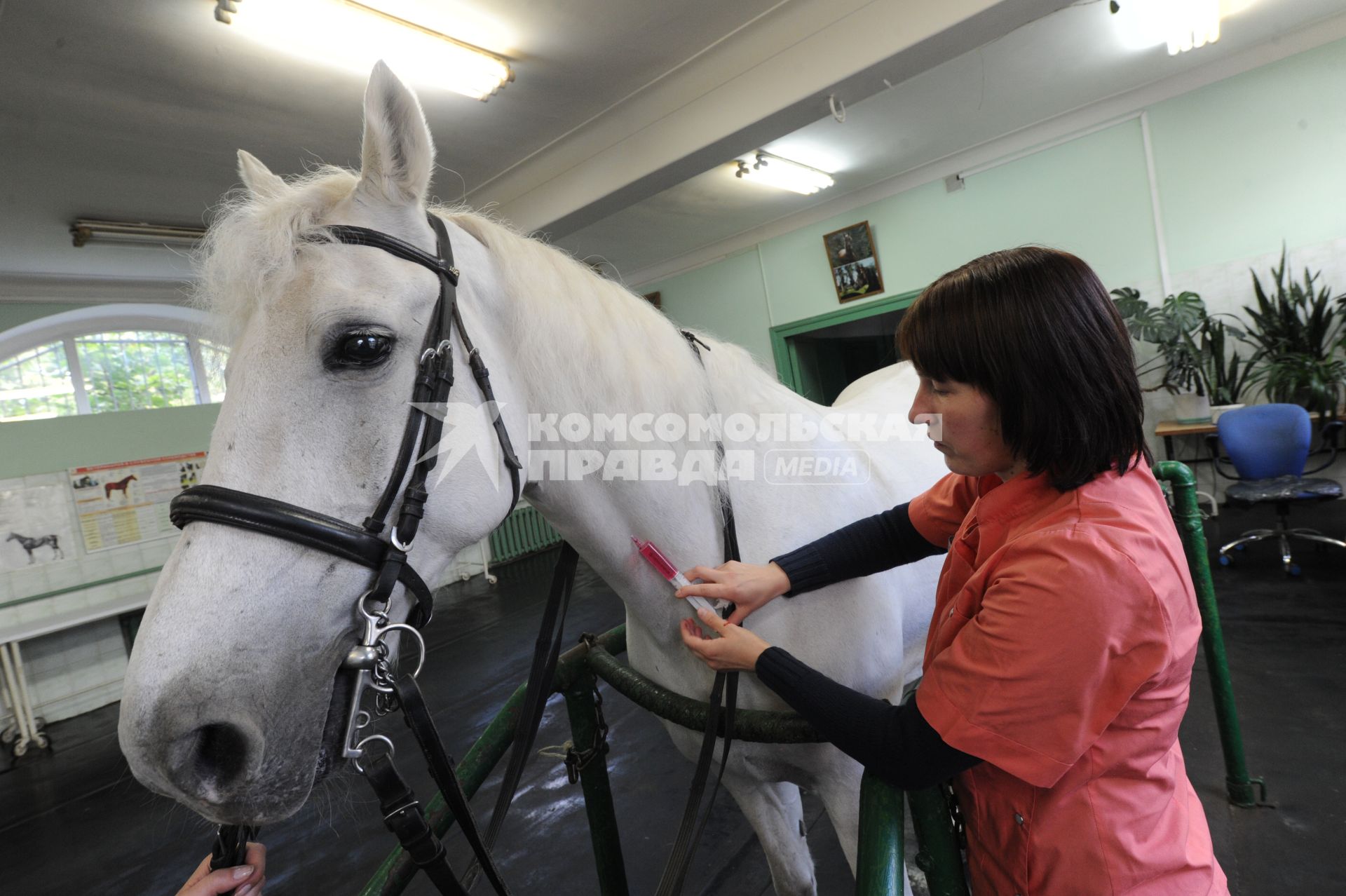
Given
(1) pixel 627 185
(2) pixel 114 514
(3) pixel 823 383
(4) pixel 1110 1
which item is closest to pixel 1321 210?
(4) pixel 1110 1

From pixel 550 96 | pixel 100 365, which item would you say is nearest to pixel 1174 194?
pixel 550 96

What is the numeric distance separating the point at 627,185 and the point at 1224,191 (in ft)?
14.4

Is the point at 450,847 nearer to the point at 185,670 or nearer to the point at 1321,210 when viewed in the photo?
the point at 185,670

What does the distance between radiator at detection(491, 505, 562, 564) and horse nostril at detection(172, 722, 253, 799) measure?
20.5 feet

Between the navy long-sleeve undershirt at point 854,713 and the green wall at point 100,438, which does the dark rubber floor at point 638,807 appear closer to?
the navy long-sleeve undershirt at point 854,713

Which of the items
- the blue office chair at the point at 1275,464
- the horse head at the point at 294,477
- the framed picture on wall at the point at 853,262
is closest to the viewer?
the horse head at the point at 294,477

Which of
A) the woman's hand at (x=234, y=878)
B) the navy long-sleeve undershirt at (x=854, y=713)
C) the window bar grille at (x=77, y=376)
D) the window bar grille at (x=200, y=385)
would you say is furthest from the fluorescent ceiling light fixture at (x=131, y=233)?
the navy long-sleeve undershirt at (x=854, y=713)

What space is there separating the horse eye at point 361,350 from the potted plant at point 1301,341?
17.9ft

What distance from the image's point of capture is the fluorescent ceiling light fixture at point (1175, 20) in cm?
295

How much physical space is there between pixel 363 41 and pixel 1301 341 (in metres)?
5.99

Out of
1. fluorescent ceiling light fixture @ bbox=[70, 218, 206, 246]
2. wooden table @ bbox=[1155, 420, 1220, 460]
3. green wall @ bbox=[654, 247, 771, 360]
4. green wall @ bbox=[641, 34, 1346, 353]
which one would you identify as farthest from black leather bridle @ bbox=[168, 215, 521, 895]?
green wall @ bbox=[654, 247, 771, 360]

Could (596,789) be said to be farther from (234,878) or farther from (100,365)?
(100,365)

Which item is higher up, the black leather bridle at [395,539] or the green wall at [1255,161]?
the green wall at [1255,161]

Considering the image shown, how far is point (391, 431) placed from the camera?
0.70 meters
